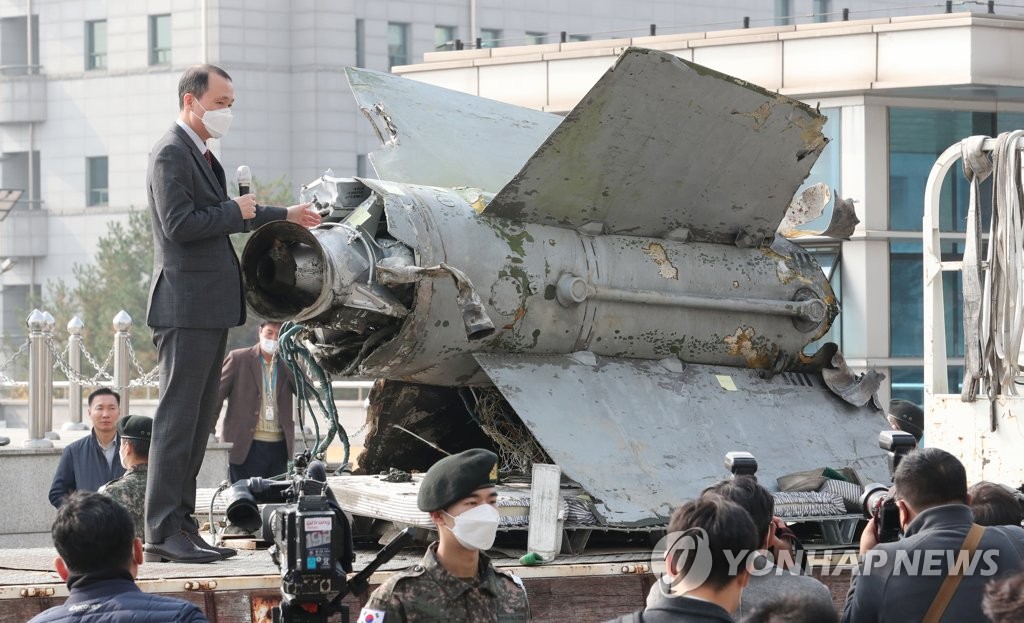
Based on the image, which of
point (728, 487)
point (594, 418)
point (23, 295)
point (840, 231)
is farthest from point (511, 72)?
point (23, 295)

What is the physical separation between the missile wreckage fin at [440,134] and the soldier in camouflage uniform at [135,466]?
178 centimetres

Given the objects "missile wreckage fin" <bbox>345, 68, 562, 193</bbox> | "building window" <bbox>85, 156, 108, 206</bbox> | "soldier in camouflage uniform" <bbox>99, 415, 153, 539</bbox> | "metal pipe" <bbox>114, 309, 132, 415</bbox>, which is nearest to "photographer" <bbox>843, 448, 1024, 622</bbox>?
"soldier in camouflage uniform" <bbox>99, 415, 153, 539</bbox>

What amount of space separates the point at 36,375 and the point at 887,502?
30.7ft

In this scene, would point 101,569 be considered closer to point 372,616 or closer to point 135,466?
point 372,616

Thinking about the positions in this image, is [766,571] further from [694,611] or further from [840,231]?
[840,231]

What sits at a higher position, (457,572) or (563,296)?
(563,296)

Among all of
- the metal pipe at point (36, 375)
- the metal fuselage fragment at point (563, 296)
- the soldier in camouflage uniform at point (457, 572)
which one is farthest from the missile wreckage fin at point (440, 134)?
the metal pipe at point (36, 375)

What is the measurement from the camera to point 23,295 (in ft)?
155

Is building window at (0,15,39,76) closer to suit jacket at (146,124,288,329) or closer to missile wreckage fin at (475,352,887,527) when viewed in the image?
missile wreckage fin at (475,352,887,527)

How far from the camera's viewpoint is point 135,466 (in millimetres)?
7289

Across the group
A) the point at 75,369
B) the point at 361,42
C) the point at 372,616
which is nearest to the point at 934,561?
the point at 372,616

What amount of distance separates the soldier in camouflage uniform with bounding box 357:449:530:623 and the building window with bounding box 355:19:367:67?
4183 centimetres

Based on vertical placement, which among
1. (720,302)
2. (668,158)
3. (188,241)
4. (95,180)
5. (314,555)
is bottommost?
(314,555)

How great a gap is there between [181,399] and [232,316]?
40 cm
